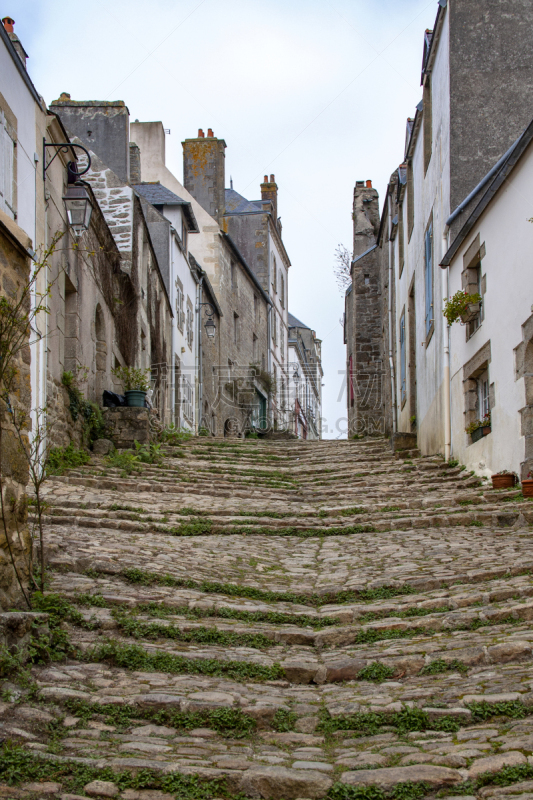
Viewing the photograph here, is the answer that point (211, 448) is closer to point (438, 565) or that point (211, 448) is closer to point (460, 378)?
point (460, 378)

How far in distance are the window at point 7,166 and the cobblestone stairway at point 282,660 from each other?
3.15 meters

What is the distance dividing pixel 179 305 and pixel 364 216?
27.7 feet

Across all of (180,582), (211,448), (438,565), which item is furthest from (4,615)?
(211,448)

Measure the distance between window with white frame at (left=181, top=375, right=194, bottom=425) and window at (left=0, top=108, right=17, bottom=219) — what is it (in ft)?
43.4

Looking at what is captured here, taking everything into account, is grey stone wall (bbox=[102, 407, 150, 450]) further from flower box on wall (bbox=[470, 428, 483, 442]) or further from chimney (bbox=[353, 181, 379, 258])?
chimney (bbox=[353, 181, 379, 258])

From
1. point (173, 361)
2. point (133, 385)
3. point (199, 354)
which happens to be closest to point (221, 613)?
point (133, 385)

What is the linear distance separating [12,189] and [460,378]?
20.8 ft

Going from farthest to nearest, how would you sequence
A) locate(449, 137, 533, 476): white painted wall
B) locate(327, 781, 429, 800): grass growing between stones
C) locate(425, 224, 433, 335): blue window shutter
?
locate(425, 224, 433, 335): blue window shutter < locate(449, 137, 533, 476): white painted wall < locate(327, 781, 429, 800): grass growing between stones

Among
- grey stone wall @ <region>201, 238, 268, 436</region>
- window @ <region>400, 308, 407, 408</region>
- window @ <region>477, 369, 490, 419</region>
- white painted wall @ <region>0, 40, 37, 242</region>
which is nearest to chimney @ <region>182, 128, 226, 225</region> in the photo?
grey stone wall @ <region>201, 238, 268, 436</region>

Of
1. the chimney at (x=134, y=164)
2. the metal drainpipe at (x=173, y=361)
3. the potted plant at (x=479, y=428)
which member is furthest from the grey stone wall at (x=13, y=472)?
the chimney at (x=134, y=164)

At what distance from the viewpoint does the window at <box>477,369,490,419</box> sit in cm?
1105

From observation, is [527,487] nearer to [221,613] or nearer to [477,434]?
[477,434]

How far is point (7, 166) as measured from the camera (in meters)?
9.25

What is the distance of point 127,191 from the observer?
1738 cm
